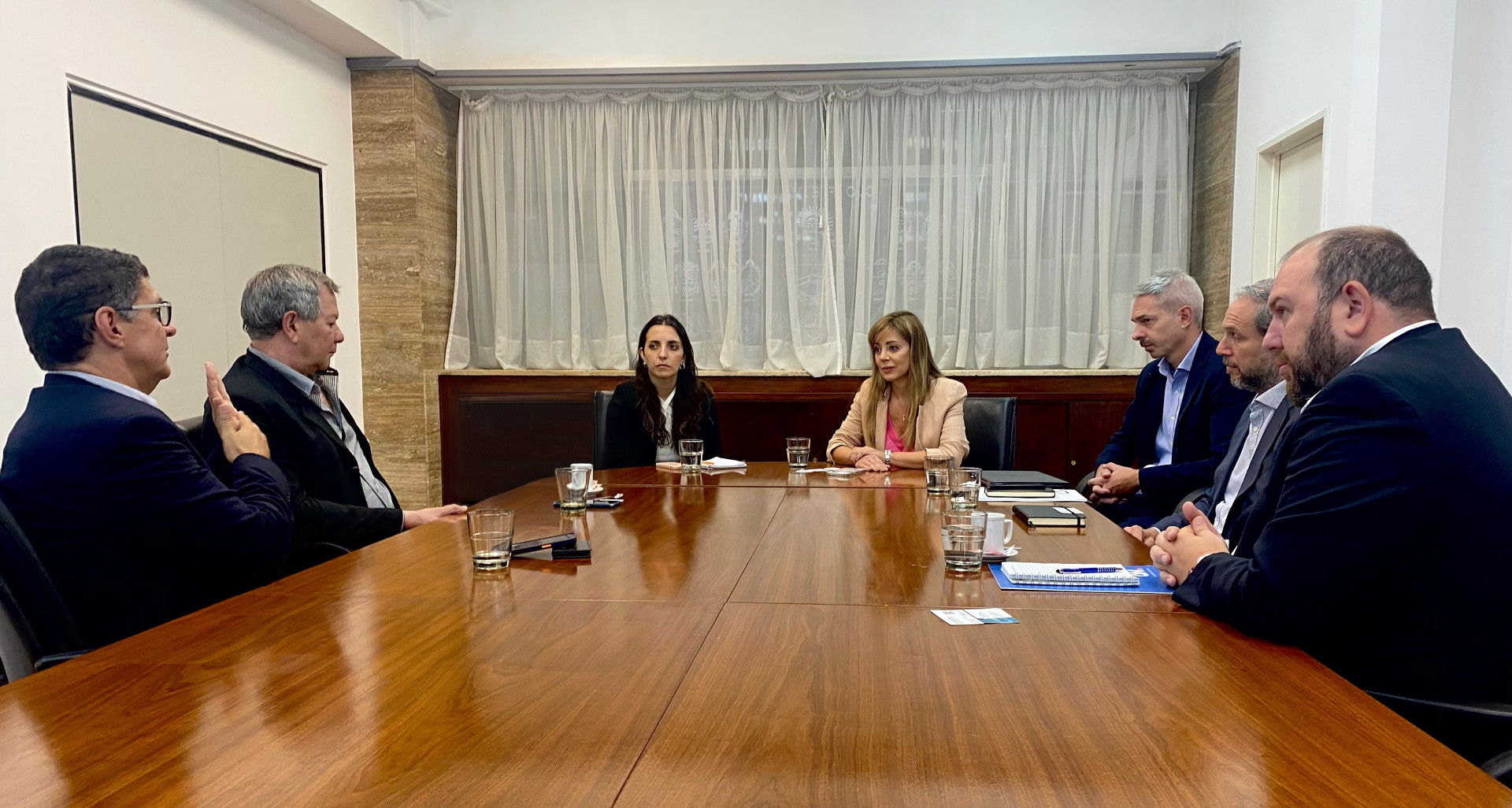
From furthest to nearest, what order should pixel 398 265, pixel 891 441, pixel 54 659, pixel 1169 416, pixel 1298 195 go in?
pixel 398 265
pixel 1298 195
pixel 891 441
pixel 1169 416
pixel 54 659

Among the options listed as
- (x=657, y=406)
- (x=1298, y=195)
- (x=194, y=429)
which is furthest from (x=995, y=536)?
(x=1298, y=195)

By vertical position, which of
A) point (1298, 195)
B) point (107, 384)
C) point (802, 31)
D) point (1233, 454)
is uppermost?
point (802, 31)

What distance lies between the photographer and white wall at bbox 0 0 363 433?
134 inches

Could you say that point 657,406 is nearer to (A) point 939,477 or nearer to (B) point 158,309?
(A) point 939,477

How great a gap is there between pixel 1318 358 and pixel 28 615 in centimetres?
234

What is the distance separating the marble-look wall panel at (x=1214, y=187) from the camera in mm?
5195

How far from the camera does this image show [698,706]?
1210 mm

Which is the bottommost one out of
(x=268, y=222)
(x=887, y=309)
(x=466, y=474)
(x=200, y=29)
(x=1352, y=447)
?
(x=466, y=474)

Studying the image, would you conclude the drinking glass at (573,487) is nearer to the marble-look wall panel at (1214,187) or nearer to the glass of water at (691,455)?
the glass of water at (691,455)

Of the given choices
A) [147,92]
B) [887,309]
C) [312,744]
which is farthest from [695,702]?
[887,309]

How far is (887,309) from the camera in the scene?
5.91 m

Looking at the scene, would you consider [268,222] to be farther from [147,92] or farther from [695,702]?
[695,702]

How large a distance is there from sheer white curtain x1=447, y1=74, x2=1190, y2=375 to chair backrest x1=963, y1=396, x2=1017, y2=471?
1.75m

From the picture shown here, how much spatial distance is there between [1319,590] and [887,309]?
4527mm
